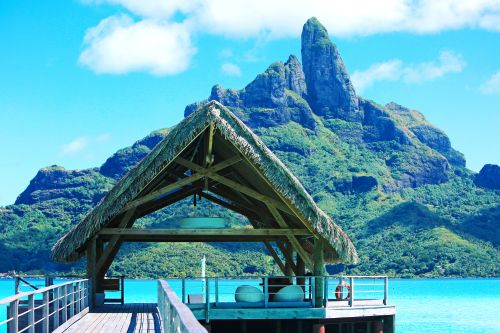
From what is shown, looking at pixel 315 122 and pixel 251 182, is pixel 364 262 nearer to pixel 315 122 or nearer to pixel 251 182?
pixel 315 122

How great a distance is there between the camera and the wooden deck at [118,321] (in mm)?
9758

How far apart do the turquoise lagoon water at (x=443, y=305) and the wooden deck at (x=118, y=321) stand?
352 inches

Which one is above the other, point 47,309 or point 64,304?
point 47,309

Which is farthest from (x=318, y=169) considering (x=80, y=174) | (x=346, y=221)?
(x=80, y=174)

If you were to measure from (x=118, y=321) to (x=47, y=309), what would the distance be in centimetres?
285

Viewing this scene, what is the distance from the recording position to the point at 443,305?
2192 inches

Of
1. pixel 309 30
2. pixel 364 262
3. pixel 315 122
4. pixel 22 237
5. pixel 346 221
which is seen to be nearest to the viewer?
pixel 22 237

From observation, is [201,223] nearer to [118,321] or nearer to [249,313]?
[249,313]

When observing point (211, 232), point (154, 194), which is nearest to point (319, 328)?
point (211, 232)

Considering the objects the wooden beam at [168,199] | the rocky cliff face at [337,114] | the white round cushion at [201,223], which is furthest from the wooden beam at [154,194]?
the rocky cliff face at [337,114]

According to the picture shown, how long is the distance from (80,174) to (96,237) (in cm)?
9186

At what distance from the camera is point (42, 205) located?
93250 millimetres

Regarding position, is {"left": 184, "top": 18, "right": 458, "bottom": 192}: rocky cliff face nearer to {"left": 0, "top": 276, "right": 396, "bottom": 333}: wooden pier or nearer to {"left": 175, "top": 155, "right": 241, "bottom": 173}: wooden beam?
{"left": 0, "top": 276, "right": 396, "bottom": 333}: wooden pier

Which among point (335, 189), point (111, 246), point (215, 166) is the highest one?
point (335, 189)
